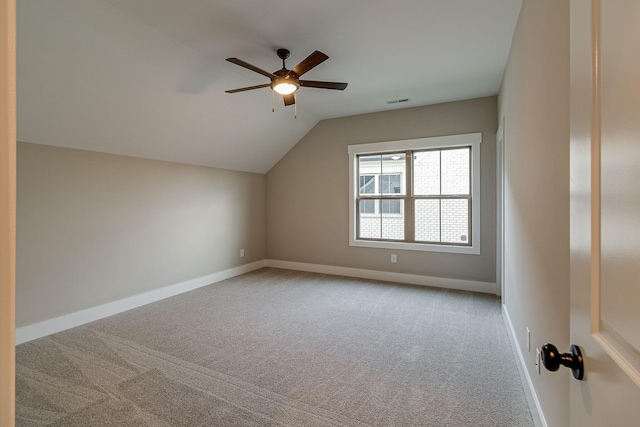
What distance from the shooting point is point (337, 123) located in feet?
17.6

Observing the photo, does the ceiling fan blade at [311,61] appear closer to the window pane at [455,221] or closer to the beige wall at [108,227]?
the beige wall at [108,227]

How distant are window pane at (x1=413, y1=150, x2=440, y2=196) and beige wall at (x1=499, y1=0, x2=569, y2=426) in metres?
2.04

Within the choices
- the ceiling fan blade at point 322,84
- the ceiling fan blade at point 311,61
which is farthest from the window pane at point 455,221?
the ceiling fan blade at point 311,61

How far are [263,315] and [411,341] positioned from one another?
1652 millimetres

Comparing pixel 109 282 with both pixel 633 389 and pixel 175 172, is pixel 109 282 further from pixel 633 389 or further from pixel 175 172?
pixel 633 389

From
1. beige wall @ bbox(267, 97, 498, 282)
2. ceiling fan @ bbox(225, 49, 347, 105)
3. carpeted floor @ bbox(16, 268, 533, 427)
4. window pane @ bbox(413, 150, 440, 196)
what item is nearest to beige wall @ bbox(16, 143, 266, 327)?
carpeted floor @ bbox(16, 268, 533, 427)

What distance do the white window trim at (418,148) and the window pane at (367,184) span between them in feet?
0.30

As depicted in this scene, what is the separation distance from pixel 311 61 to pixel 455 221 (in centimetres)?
324

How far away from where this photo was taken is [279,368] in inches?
94.1

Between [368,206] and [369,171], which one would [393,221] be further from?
[369,171]

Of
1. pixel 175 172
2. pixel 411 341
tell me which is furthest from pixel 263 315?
pixel 175 172

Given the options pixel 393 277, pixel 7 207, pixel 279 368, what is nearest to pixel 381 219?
pixel 393 277

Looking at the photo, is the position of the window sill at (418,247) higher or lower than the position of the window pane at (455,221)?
lower

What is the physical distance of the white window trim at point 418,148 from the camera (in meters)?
4.36
